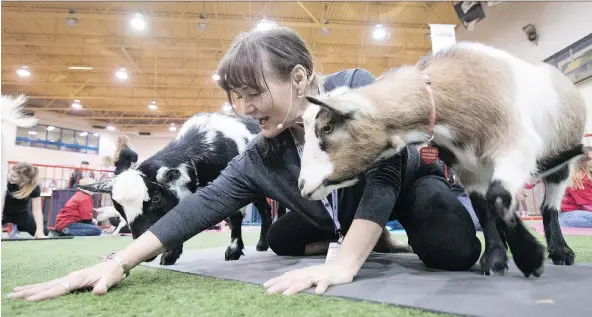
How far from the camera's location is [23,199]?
21.5 feet

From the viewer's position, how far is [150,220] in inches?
107

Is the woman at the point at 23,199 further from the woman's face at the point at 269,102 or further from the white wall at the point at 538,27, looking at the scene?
the white wall at the point at 538,27

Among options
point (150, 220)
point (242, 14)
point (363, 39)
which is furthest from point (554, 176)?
point (363, 39)

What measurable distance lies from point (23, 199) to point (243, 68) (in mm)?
6402

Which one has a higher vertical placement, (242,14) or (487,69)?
(242,14)

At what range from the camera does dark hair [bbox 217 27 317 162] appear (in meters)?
1.78

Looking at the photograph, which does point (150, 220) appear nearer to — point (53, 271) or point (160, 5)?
point (53, 271)

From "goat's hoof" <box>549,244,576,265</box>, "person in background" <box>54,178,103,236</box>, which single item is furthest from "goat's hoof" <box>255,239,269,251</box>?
"person in background" <box>54,178,103,236</box>

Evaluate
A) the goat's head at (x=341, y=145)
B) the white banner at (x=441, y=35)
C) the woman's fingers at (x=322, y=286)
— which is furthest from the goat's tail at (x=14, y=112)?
the white banner at (x=441, y=35)

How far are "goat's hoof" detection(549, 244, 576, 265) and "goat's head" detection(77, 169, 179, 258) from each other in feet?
7.61

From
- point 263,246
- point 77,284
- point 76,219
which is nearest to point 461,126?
point 77,284

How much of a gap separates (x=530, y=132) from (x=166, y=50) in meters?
14.5

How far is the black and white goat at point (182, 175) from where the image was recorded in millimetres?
2717

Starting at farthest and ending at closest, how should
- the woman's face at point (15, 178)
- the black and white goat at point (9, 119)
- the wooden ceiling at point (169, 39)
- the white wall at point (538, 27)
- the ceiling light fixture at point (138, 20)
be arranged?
the wooden ceiling at point (169, 39), the ceiling light fixture at point (138, 20), the white wall at point (538, 27), the woman's face at point (15, 178), the black and white goat at point (9, 119)
